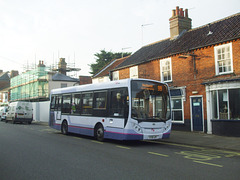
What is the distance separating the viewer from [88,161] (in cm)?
746

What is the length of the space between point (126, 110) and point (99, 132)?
8.32 ft

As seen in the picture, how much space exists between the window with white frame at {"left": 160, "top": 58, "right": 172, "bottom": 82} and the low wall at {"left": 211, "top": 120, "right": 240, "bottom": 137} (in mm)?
5259

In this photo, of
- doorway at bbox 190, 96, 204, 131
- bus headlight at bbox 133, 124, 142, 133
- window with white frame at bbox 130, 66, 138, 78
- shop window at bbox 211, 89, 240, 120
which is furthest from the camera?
window with white frame at bbox 130, 66, 138, 78

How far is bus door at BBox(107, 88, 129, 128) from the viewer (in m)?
10.7

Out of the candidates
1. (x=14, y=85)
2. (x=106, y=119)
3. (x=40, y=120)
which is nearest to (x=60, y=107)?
(x=106, y=119)

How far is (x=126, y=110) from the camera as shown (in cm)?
1059

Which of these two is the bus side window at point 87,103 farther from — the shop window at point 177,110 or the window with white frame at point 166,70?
the window with white frame at point 166,70

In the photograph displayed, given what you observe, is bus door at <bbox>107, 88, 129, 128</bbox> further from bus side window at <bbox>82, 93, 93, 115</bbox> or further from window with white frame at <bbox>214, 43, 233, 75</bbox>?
window with white frame at <bbox>214, 43, 233, 75</bbox>

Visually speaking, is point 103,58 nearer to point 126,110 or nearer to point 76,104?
point 76,104

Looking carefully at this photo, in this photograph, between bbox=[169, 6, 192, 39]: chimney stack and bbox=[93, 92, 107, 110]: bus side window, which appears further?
bbox=[169, 6, 192, 39]: chimney stack

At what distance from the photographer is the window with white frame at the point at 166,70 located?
1874 centimetres

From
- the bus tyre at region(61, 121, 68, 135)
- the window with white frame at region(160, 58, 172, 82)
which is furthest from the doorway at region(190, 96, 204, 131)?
the bus tyre at region(61, 121, 68, 135)

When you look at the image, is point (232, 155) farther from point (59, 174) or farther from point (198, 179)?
point (59, 174)

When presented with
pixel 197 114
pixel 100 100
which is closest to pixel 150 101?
pixel 100 100
